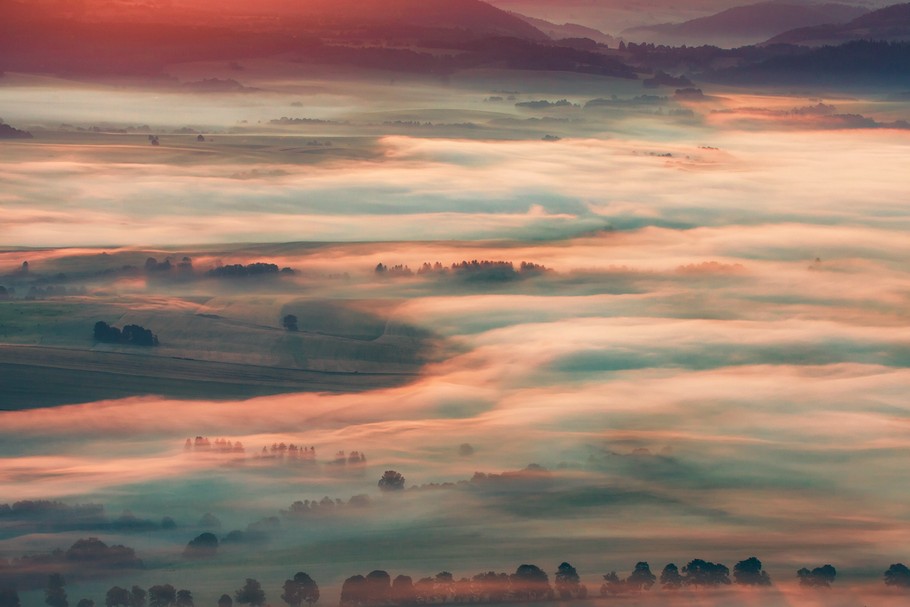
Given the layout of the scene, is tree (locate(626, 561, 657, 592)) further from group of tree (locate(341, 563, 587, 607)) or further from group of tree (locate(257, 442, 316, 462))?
group of tree (locate(257, 442, 316, 462))

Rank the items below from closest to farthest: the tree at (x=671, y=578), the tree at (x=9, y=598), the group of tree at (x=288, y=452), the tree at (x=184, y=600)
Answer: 1. the tree at (x=9, y=598)
2. the tree at (x=184, y=600)
3. the tree at (x=671, y=578)
4. the group of tree at (x=288, y=452)

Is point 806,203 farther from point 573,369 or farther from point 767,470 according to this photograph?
point 767,470

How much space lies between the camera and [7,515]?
44.4m

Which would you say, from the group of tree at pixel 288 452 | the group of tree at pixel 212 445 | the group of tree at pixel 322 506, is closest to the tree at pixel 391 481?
the group of tree at pixel 322 506

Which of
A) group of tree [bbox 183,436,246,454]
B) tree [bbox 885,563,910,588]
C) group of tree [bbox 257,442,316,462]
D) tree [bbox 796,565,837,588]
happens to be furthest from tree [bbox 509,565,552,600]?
group of tree [bbox 183,436,246,454]

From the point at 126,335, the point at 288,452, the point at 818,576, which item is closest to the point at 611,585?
the point at 818,576

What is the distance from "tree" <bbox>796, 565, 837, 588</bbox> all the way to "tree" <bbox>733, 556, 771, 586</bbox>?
935 millimetres

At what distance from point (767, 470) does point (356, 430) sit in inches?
652

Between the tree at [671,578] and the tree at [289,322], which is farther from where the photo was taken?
the tree at [289,322]

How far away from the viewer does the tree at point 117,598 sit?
3584cm

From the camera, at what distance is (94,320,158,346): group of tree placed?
73062 mm

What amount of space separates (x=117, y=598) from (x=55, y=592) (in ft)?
4.95

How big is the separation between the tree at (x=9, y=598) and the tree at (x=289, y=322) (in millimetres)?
41435

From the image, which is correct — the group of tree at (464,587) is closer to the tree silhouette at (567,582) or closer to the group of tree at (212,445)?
the tree silhouette at (567,582)
